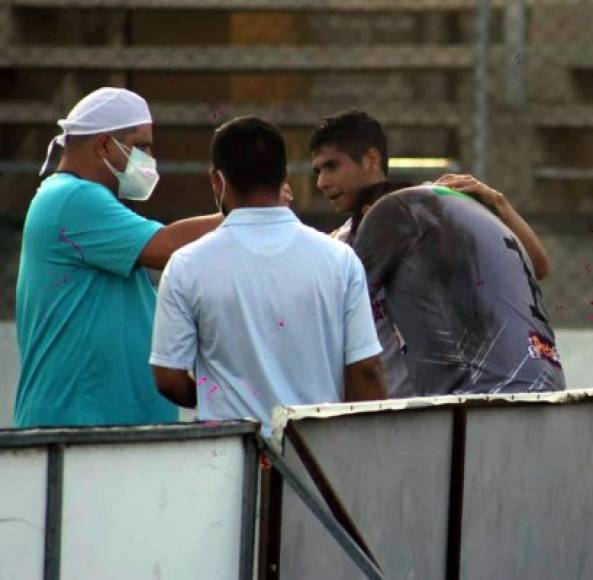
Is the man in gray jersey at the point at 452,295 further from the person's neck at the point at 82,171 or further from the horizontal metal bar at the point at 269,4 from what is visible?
the horizontal metal bar at the point at 269,4

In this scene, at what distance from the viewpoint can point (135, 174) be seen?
18.1 ft

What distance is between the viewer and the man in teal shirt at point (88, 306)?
529cm

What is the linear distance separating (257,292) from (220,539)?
2.43 ft

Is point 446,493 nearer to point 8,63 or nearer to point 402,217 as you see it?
point 402,217

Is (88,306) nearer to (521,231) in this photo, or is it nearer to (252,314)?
(252,314)

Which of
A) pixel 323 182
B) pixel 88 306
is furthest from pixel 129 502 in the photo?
pixel 323 182

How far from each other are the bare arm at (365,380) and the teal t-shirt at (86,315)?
2.03 ft

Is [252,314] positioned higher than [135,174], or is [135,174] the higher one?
[135,174]

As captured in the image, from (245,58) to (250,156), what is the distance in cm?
551

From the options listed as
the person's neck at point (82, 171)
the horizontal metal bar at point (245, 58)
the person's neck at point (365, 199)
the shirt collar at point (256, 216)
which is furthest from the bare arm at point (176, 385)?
the horizontal metal bar at point (245, 58)

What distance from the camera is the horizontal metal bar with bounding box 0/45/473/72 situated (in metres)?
10.1

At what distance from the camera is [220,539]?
4.17 meters

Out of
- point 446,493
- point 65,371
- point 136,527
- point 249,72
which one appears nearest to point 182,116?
point 249,72

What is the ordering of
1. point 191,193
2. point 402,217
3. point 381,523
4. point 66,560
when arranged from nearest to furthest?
point 66,560
point 381,523
point 402,217
point 191,193
